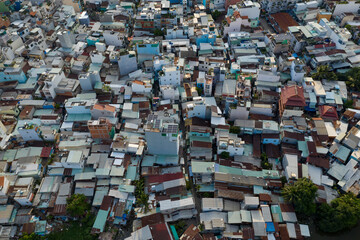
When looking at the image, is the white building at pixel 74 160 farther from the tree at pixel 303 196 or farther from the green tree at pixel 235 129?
the tree at pixel 303 196

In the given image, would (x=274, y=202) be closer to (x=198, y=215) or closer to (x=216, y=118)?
(x=198, y=215)

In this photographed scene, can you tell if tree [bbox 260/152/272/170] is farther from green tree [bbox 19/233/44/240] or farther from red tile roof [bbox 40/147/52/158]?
red tile roof [bbox 40/147/52/158]

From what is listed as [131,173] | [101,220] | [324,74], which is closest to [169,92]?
→ [131,173]

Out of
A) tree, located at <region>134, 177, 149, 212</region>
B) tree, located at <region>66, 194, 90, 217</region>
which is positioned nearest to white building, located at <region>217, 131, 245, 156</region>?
tree, located at <region>134, 177, 149, 212</region>

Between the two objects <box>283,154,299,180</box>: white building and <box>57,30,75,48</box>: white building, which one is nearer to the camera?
<box>283,154,299,180</box>: white building

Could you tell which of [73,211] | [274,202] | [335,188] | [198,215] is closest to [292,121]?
[335,188]

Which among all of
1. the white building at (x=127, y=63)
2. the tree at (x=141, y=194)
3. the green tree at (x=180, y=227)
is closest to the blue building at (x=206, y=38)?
the white building at (x=127, y=63)
